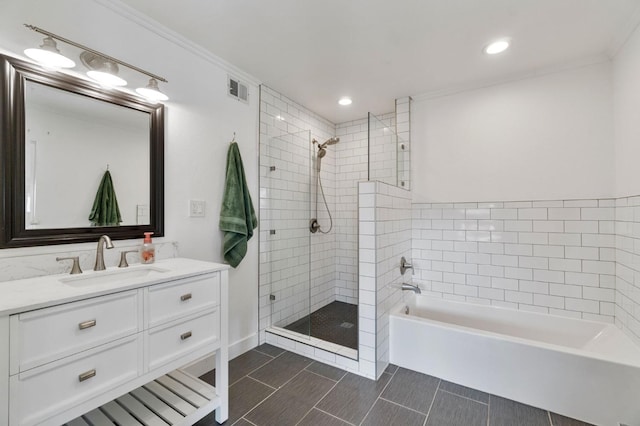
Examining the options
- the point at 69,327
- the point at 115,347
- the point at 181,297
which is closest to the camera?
the point at 69,327

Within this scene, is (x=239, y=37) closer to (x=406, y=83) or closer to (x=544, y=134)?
(x=406, y=83)

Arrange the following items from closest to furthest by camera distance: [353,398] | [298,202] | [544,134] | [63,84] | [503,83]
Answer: [63,84], [353,398], [544,134], [503,83], [298,202]

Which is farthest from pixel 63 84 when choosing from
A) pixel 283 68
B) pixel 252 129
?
pixel 283 68

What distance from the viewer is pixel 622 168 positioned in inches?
77.0

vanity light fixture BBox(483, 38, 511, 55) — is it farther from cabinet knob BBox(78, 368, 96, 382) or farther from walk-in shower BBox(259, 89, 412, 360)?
cabinet knob BBox(78, 368, 96, 382)

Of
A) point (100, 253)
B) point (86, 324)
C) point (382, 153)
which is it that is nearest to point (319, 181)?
point (382, 153)

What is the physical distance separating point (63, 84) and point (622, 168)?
3572mm

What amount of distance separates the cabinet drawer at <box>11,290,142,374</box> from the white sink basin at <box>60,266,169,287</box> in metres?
0.22

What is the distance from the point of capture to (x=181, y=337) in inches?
54.1

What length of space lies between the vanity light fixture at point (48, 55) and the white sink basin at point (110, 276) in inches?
40.7

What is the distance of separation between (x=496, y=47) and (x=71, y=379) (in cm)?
304

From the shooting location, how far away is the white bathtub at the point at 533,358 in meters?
1.58

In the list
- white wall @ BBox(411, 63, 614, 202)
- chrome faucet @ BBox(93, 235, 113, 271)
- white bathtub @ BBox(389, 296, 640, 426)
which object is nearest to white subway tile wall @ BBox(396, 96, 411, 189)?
white wall @ BBox(411, 63, 614, 202)

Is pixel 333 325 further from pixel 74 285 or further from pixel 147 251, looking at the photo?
pixel 74 285
